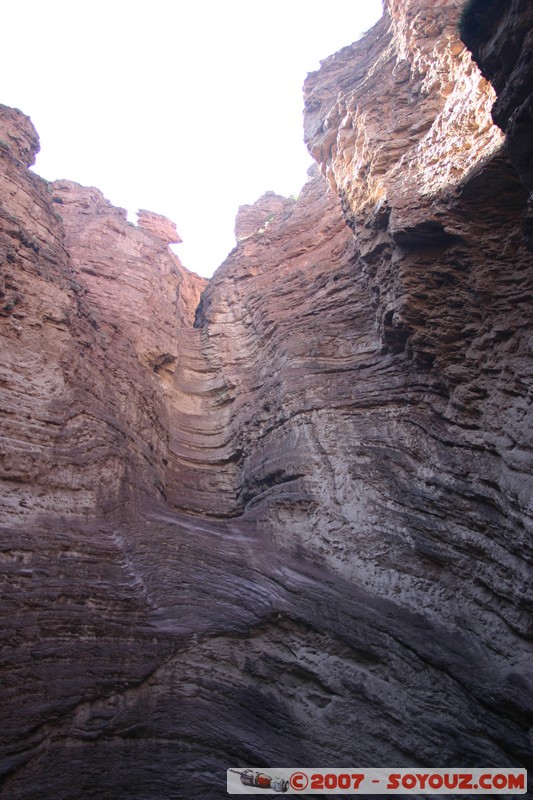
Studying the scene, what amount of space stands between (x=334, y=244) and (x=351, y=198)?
3345mm

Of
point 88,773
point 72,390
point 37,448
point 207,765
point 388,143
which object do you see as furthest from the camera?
point 388,143

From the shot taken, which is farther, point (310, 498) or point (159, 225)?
point (159, 225)

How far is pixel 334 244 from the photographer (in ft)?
57.1

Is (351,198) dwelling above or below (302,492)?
above

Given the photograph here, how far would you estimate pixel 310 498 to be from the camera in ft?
35.2

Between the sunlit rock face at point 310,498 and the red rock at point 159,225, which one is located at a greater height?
the red rock at point 159,225

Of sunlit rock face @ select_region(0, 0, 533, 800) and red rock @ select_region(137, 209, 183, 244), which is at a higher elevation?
red rock @ select_region(137, 209, 183, 244)

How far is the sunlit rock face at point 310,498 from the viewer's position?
6.44 metres

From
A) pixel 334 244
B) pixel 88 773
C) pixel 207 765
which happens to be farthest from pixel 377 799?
pixel 334 244

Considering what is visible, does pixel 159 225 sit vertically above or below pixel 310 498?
above

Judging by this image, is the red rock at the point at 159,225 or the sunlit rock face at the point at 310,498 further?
the red rock at the point at 159,225

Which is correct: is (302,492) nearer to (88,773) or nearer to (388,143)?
(88,773)

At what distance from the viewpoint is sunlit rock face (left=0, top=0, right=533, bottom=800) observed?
644 cm

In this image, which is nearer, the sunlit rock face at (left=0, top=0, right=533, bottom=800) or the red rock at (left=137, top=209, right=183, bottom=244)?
the sunlit rock face at (left=0, top=0, right=533, bottom=800)
